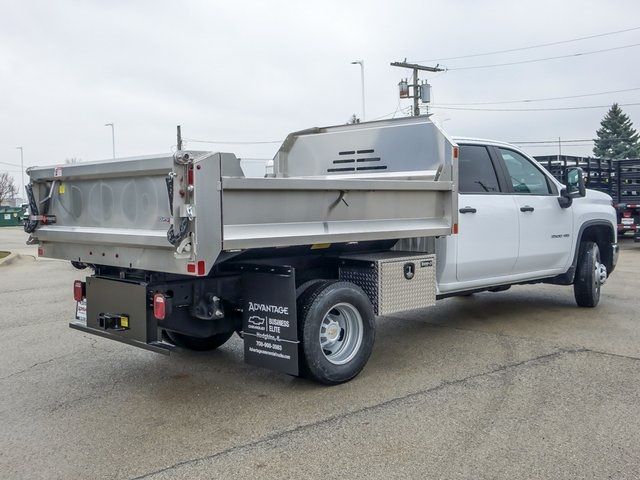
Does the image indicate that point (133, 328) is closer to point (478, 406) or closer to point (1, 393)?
point (1, 393)

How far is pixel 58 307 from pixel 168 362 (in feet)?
12.8

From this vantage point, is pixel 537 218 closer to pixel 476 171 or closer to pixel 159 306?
pixel 476 171

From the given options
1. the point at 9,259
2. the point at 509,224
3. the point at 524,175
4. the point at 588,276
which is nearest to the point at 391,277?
the point at 509,224

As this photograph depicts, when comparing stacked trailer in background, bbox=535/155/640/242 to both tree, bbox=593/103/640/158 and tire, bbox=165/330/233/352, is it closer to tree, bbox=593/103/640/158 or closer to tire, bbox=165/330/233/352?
tire, bbox=165/330/233/352

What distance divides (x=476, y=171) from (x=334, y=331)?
272 centimetres

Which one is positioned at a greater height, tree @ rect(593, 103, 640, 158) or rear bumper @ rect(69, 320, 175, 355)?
tree @ rect(593, 103, 640, 158)

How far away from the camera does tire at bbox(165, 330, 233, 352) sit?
253 inches

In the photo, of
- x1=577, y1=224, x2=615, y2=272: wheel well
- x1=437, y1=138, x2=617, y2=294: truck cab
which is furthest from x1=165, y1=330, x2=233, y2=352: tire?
x1=577, y1=224, x2=615, y2=272: wheel well

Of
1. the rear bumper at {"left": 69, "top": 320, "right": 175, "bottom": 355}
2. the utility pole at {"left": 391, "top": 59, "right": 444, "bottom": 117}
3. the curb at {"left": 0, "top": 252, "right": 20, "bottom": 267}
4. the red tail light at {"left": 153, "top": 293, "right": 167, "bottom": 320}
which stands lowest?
the curb at {"left": 0, "top": 252, "right": 20, "bottom": 267}

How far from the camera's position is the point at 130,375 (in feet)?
18.9

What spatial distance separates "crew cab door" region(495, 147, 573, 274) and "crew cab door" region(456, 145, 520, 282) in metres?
0.19

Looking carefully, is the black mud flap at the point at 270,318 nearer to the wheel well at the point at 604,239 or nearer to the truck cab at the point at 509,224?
the truck cab at the point at 509,224

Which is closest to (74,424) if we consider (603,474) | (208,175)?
(208,175)

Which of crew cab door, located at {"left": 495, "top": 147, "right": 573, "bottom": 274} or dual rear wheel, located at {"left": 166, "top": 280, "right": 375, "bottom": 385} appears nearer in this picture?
dual rear wheel, located at {"left": 166, "top": 280, "right": 375, "bottom": 385}
